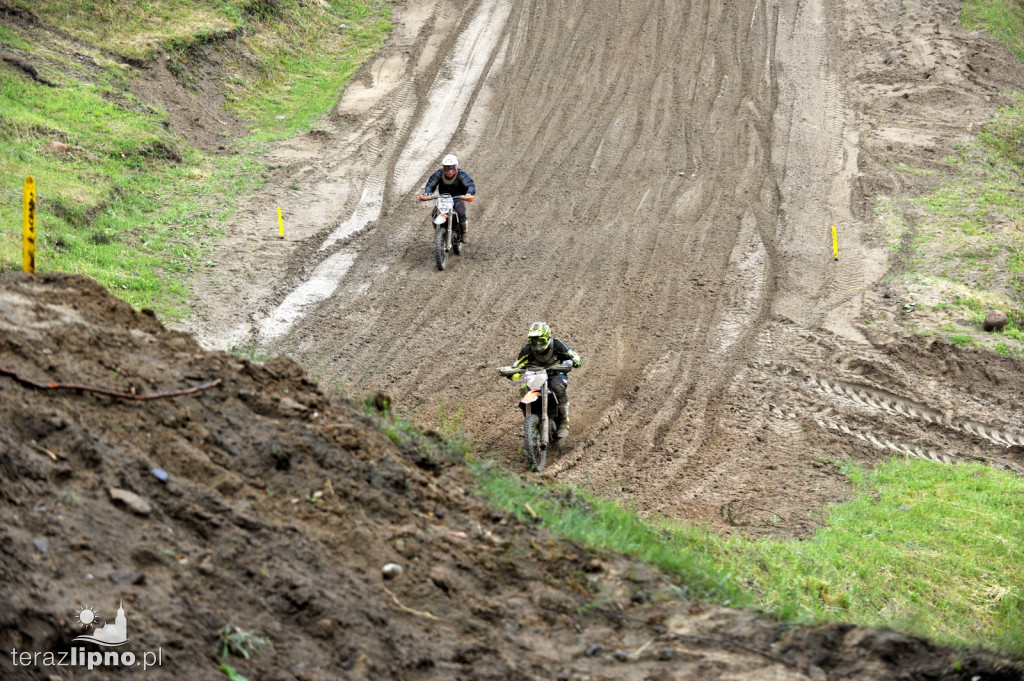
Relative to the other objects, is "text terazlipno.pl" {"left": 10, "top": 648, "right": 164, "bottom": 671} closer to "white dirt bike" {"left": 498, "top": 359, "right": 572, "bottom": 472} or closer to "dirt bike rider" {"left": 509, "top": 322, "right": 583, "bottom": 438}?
"white dirt bike" {"left": 498, "top": 359, "right": 572, "bottom": 472}

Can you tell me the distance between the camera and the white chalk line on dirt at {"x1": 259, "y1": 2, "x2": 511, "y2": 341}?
641 inches

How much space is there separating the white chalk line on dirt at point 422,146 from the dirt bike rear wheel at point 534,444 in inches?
200

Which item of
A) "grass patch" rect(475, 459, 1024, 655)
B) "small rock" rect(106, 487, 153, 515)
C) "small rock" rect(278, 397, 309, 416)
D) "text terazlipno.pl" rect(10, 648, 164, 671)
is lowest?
"grass patch" rect(475, 459, 1024, 655)

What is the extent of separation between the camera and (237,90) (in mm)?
23703

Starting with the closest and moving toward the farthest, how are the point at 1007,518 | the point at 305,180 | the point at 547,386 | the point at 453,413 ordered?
the point at 1007,518
the point at 547,386
the point at 453,413
the point at 305,180

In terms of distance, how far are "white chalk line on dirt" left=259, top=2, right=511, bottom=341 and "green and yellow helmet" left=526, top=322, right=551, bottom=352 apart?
4.65 metres

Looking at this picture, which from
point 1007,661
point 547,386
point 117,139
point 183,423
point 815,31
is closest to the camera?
point 1007,661

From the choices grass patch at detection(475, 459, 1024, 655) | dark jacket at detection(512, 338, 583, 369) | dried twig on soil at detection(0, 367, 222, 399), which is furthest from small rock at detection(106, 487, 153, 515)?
dark jacket at detection(512, 338, 583, 369)

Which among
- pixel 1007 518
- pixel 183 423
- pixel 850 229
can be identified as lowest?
pixel 1007 518

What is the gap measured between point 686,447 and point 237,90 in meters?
15.9

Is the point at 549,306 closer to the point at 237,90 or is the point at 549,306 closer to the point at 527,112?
the point at 527,112

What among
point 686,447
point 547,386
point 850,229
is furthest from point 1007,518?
point 850,229

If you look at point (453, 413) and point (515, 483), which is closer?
point (515, 483)

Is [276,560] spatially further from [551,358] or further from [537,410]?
[551,358]
